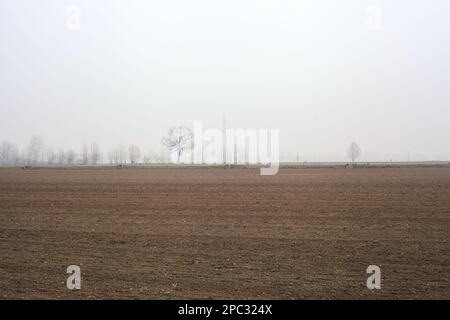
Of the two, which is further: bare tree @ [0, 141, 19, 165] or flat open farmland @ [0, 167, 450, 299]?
bare tree @ [0, 141, 19, 165]

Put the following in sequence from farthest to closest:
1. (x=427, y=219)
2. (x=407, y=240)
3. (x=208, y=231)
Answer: (x=427, y=219) < (x=208, y=231) < (x=407, y=240)

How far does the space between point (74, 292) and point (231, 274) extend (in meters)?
3.28

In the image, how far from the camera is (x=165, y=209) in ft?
61.5

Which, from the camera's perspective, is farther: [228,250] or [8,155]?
[8,155]

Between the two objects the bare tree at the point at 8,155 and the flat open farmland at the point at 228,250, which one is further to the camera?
the bare tree at the point at 8,155

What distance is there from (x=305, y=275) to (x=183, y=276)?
270 centimetres

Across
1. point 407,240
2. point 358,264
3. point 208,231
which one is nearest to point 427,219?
point 407,240

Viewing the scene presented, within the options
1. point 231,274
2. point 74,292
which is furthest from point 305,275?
point 74,292
